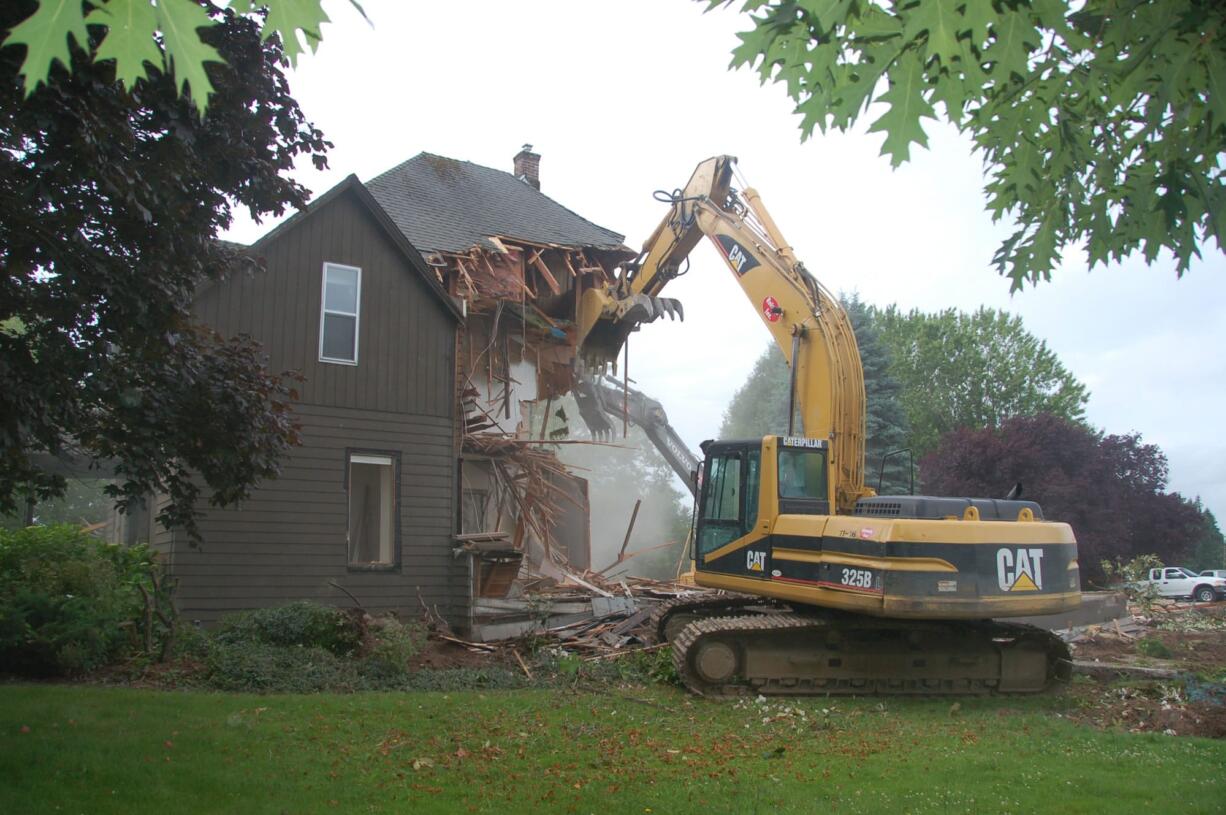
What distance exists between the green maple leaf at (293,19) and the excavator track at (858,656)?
877 centimetres

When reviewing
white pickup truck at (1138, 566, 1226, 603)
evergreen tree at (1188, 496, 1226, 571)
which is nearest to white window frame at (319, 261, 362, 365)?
white pickup truck at (1138, 566, 1226, 603)

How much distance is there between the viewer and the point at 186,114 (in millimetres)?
7320

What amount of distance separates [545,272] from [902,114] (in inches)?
545

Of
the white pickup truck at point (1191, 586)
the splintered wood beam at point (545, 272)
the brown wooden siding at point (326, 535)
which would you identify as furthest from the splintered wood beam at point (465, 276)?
the white pickup truck at point (1191, 586)

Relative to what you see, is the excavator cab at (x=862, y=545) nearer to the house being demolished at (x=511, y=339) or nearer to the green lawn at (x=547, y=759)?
the green lawn at (x=547, y=759)

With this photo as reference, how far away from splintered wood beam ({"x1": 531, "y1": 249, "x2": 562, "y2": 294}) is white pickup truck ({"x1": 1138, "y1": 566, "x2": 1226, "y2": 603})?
2494 centimetres

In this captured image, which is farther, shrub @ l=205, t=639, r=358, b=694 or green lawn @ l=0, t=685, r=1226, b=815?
shrub @ l=205, t=639, r=358, b=694

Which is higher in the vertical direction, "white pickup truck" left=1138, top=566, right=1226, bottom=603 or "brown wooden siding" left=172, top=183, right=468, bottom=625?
"brown wooden siding" left=172, top=183, right=468, bottom=625

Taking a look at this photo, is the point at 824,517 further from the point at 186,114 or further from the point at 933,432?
the point at 933,432

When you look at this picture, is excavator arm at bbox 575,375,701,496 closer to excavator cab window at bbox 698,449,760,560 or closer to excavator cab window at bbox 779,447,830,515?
excavator cab window at bbox 698,449,760,560

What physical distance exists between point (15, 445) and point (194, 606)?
6598 mm

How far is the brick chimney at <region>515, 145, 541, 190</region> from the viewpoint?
22.6 meters

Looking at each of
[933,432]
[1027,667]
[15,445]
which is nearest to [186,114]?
[15,445]

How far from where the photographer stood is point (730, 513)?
11.7 meters
